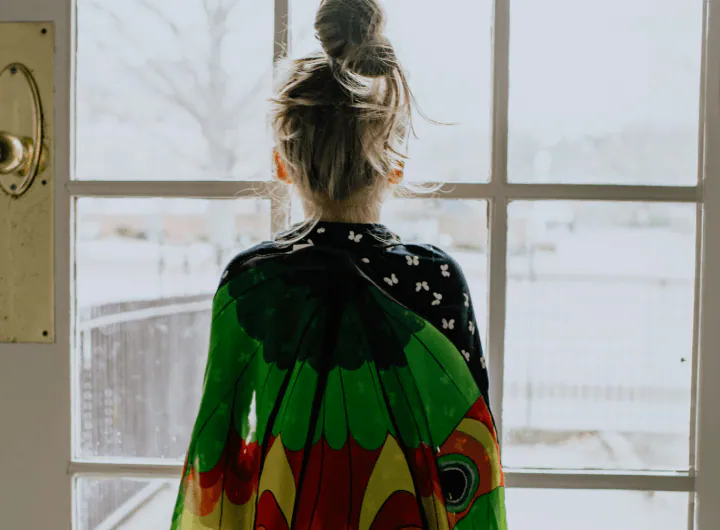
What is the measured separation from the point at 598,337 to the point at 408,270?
0.41 metres

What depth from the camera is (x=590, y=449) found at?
935 millimetres

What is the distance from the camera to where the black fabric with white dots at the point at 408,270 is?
2.26 ft

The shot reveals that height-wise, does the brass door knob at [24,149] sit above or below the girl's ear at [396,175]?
above

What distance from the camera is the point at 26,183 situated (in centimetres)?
90

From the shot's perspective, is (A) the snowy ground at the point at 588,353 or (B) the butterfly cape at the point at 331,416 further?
(A) the snowy ground at the point at 588,353

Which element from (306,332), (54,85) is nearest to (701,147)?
(306,332)

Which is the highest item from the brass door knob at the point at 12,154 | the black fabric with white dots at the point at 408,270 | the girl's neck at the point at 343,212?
the brass door knob at the point at 12,154

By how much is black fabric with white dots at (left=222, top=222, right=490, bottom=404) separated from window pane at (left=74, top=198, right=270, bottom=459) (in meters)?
0.24

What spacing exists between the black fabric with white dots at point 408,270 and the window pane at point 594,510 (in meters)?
0.32

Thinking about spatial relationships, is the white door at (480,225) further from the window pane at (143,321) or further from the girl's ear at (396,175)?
the girl's ear at (396,175)

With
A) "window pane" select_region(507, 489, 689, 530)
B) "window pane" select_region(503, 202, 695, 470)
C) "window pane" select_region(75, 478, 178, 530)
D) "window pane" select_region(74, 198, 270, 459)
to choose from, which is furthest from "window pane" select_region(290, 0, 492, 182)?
"window pane" select_region(75, 478, 178, 530)

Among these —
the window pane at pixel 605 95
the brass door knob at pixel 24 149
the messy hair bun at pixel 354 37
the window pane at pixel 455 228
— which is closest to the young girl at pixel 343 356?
the messy hair bun at pixel 354 37

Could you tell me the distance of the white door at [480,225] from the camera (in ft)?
2.94

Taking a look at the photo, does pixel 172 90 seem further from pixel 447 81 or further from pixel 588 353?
pixel 588 353
